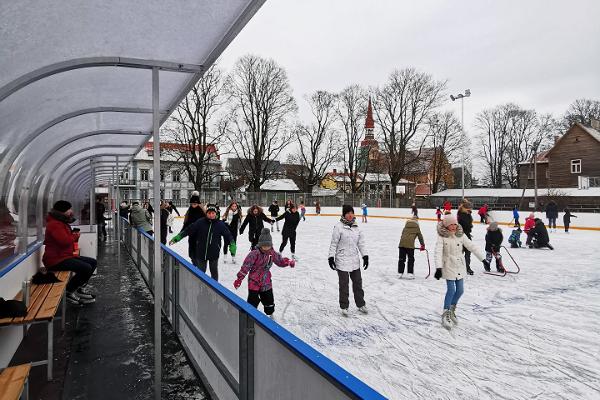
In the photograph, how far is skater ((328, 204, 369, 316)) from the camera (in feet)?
18.5

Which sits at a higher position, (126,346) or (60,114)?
(60,114)

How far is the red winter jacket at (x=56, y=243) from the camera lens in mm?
5035

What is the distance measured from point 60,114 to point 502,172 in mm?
56447

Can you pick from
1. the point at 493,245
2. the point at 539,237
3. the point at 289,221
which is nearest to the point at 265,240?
the point at 289,221

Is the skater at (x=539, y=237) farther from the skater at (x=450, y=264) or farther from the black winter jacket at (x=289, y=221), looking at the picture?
Result: the skater at (x=450, y=264)

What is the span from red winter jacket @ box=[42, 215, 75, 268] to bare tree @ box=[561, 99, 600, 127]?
55.3 meters

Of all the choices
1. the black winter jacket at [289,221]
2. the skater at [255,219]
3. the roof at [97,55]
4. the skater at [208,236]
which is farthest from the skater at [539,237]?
the roof at [97,55]

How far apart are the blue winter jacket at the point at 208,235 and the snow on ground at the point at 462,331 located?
1.12 meters

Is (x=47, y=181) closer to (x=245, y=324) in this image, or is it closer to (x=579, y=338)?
(x=245, y=324)

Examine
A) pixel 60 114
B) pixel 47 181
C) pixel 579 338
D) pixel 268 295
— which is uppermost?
pixel 60 114

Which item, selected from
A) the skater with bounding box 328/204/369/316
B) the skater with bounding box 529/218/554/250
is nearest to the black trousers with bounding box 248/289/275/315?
the skater with bounding box 328/204/369/316

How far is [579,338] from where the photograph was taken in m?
4.89

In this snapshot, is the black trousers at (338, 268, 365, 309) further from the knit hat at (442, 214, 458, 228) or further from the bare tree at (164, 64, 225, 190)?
the bare tree at (164, 64, 225, 190)

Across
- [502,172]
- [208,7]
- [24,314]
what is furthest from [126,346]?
[502,172]
